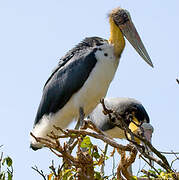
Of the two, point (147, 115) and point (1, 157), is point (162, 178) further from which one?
point (147, 115)

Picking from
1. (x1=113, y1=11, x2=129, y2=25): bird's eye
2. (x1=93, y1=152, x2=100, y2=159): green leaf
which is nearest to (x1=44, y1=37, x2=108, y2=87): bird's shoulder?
(x1=113, y1=11, x2=129, y2=25): bird's eye

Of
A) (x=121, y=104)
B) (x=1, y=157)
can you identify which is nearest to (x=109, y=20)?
(x=121, y=104)

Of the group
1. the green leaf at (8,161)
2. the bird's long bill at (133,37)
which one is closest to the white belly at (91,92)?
the bird's long bill at (133,37)

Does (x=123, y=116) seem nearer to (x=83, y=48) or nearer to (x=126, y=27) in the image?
(x=126, y=27)

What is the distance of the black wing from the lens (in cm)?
707

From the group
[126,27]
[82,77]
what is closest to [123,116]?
[126,27]

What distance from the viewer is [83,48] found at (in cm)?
722

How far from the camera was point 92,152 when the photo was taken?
10.6ft

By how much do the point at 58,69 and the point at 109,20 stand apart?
1.08 meters

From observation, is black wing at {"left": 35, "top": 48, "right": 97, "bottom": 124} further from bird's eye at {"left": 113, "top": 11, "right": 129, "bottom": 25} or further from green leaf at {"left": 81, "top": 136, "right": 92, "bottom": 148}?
green leaf at {"left": 81, "top": 136, "right": 92, "bottom": 148}

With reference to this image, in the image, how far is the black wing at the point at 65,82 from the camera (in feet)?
23.2

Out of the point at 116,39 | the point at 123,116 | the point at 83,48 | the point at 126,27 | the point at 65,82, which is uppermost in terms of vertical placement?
the point at 126,27

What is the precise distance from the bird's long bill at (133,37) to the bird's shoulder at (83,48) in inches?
16.1

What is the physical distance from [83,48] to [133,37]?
815mm
